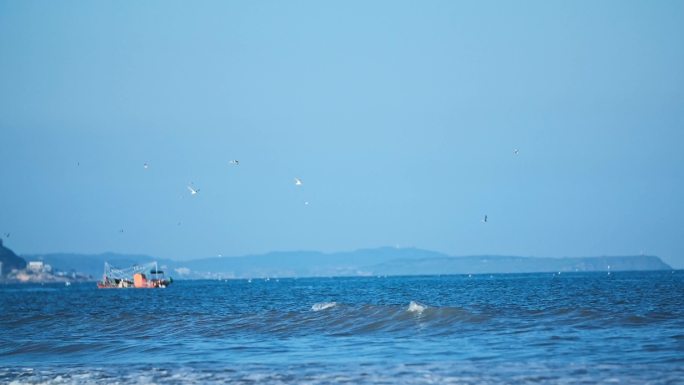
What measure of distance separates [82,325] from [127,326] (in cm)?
379

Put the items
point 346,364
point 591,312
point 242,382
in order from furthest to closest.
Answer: point 591,312 < point 346,364 < point 242,382

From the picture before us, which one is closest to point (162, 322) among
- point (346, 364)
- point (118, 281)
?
point (346, 364)

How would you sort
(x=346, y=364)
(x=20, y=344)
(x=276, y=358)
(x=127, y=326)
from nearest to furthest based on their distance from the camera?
1. (x=346, y=364)
2. (x=276, y=358)
3. (x=20, y=344)
4. (x=127, y=326)

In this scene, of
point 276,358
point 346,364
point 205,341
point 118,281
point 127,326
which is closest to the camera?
point 346,364

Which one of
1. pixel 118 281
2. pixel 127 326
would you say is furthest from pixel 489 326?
pixel 118 281

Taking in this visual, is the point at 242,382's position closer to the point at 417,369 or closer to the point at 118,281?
the point at 417,369

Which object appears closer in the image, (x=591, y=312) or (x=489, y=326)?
(x=489, y=326)

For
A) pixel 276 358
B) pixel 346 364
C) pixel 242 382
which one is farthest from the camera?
pixel 276 358

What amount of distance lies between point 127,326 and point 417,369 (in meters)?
22.8

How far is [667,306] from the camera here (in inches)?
1805

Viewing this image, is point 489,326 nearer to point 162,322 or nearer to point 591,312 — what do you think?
point 591,312

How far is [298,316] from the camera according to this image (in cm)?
4503

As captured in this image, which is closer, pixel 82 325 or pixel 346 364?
pixel 346 364

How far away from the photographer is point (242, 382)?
2347cm
